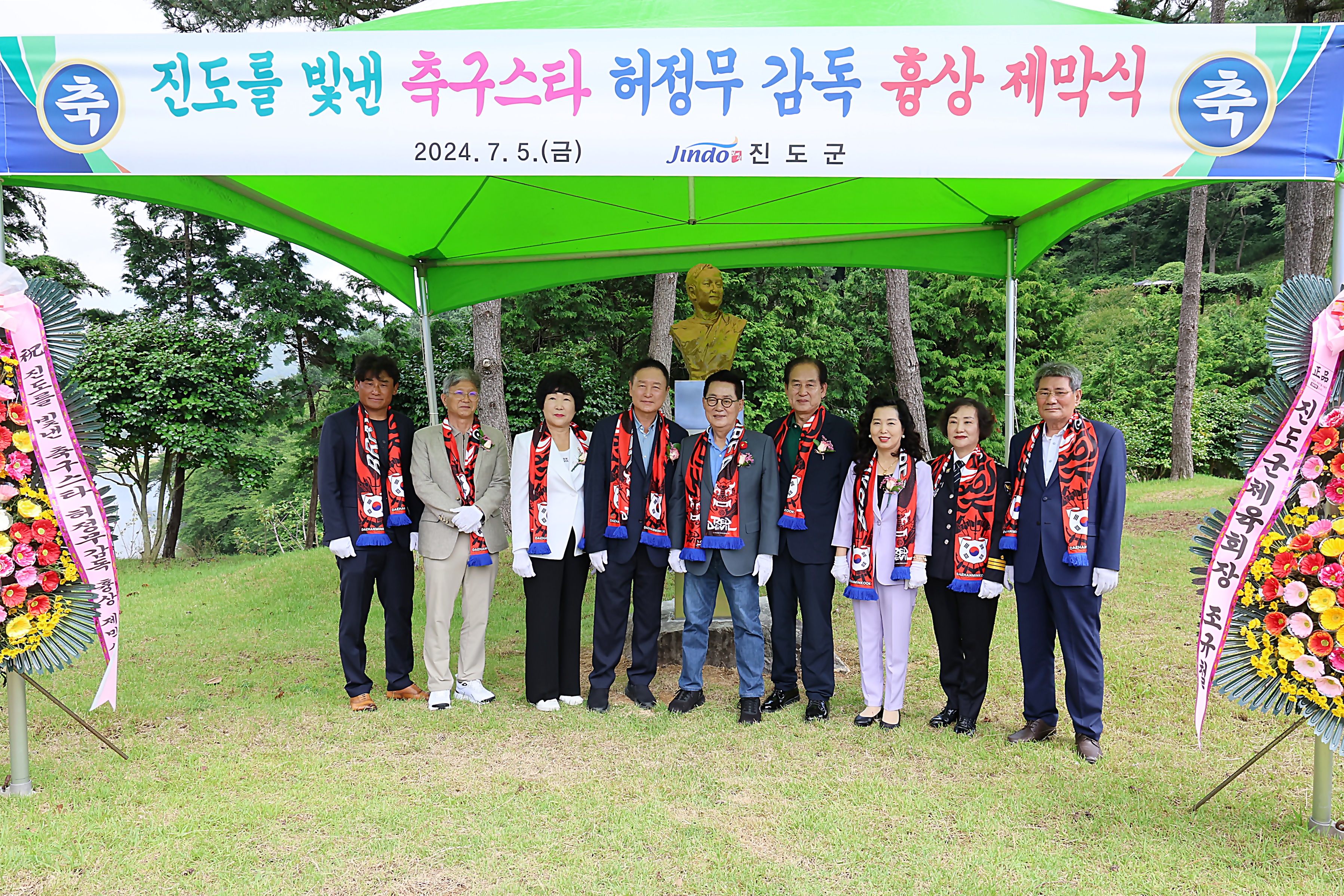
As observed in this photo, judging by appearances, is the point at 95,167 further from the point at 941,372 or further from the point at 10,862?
the point at 941,372

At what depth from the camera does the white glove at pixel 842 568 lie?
3.80 metres

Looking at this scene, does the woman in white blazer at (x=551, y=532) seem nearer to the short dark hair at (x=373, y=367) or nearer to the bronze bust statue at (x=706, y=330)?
the short dark hair at (x=373, y=367)

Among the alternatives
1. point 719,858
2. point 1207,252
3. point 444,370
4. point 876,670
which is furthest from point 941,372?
point 1207,252

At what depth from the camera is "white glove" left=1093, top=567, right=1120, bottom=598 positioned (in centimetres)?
337

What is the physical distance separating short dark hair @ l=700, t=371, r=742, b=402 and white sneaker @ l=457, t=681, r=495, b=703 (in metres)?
1.81

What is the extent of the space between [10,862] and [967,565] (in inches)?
138

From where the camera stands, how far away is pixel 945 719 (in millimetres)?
3877

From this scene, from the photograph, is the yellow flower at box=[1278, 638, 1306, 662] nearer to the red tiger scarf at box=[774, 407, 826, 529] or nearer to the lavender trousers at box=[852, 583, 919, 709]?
the lavender trousers at box=[852, 583, 919, 709]

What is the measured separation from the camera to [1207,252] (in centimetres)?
3050

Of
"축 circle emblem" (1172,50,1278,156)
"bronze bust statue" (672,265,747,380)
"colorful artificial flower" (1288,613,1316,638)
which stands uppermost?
"축 circle emblem" (1172,50,1278,156)

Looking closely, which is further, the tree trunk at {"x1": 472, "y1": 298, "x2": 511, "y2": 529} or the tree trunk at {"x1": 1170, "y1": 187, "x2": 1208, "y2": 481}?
the tree trunk at {"x1": 1170, "y1": 187, "x2": 1208, "y2": 481}

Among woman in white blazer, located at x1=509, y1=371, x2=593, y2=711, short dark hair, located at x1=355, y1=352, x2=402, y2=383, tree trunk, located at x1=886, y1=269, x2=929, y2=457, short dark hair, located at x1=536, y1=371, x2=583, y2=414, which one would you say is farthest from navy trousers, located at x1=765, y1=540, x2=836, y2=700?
tree trunk, located at x1=886, y1=269, x2=929, y2=457

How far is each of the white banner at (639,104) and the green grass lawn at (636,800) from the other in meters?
2.13

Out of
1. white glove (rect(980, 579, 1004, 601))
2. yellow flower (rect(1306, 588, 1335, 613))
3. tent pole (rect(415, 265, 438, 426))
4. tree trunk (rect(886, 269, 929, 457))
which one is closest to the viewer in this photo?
yellow flower (rect(1306, 588, 1335, 613))
